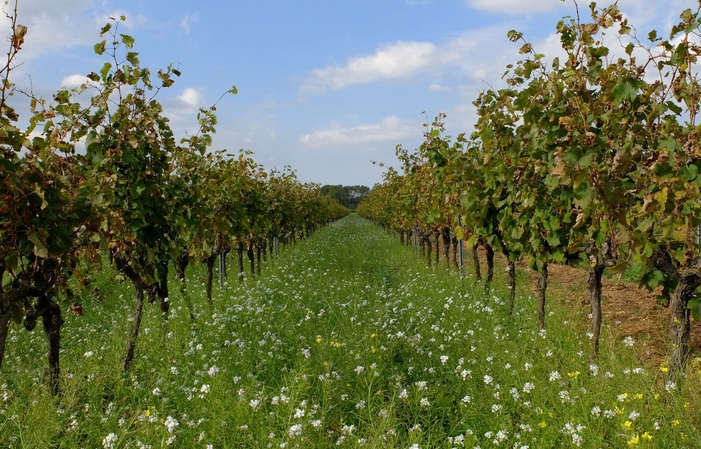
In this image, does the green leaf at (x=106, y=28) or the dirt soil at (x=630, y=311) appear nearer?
the green leaf at (x=106, y=28)

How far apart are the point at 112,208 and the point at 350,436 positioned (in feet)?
11.8

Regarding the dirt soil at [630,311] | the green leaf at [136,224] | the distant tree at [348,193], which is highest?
the distant tree at [348,193]

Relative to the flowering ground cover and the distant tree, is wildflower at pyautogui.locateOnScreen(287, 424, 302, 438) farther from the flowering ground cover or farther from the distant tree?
the distant tree

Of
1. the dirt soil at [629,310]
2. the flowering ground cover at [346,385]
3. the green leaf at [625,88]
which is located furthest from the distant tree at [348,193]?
the green leaf at [625,88]

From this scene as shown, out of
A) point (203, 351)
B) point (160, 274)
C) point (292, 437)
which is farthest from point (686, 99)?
point (160, 274)

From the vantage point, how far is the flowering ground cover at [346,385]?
3.88m

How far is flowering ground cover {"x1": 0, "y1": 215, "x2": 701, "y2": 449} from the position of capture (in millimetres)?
3881

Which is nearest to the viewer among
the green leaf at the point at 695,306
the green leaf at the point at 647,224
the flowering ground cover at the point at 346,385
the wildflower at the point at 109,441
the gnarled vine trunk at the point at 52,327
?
the wildflower at the point at 109,441

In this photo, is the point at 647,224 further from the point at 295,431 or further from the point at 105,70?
the point at 105,70

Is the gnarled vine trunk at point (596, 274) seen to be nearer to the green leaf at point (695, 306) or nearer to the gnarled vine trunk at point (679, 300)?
the gnarled vine trunk at point (679, 300)

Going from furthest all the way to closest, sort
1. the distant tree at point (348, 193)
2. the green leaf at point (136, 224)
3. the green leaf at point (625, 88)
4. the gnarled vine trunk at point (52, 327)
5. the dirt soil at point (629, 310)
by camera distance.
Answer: the distant tree at point (348, 193), the dirt soil at point (629, 310), the green leaf at point (136, 224), the gnarled vine trunk at point (52, 327), the green leaf at point (625, 88)

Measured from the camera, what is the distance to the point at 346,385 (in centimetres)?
496

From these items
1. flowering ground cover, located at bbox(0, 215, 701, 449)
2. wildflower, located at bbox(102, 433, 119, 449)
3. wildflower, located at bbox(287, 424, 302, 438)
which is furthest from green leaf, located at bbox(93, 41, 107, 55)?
wildflower, located at bbox(287, 424, 302, 438)

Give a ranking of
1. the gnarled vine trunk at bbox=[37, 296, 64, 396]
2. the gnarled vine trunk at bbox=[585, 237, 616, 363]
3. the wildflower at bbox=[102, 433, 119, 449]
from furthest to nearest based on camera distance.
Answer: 1. the gnarled vine trunk at bbox=[585, 237, 616, 363]
2. the gnarled vine trunk at bbox=[37, 296, 64, 396]
3. the wildflower at bbox=[102, 433, 119, 449]
